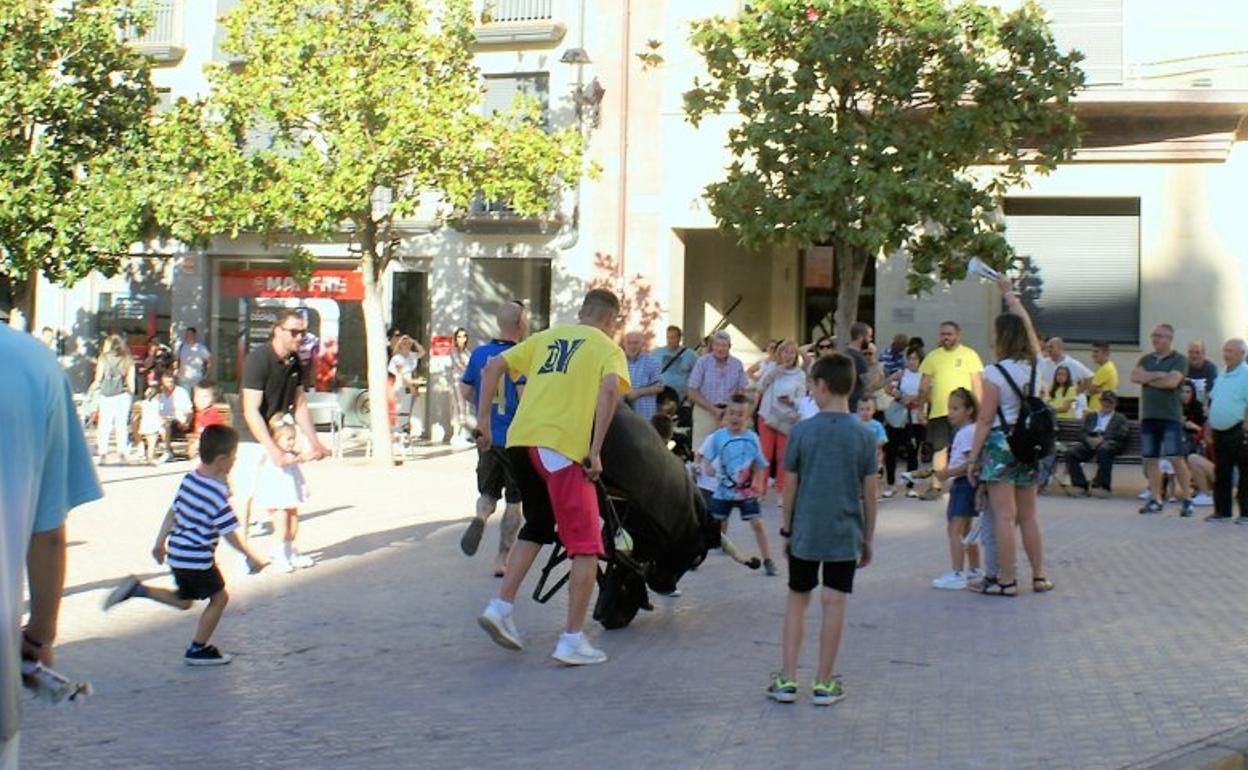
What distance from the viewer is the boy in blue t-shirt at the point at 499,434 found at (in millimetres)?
9867

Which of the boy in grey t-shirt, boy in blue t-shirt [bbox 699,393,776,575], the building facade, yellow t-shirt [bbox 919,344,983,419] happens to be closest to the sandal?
boy in blue t-shirt [bbox 699,393,776,575]

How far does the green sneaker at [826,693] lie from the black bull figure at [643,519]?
1683 mm

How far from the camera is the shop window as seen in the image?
90.3ft

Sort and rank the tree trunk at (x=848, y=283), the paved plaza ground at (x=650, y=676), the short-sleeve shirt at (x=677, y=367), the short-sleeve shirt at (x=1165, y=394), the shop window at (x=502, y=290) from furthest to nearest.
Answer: the shop window at (x=502, y=290) < the tree trunk at (x=848, y=283) < the short-sleeve shirt at (x=677, y=367) < the short-sleeve shirt at (x=1165, y=394) < the paved plaza ground at (x=650, y=676)

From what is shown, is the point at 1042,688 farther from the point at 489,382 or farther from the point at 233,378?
the point at 233,378

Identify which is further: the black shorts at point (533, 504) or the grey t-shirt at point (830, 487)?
the black shorts at point (533, 504)

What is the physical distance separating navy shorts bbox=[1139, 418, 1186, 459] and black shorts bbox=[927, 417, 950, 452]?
1.96m

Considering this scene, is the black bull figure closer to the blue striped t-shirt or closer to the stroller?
the stroller

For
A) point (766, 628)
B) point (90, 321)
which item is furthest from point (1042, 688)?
point (90, 321)

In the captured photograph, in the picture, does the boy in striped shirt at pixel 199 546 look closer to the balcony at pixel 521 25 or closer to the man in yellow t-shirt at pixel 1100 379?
the man in yellow t-shirt at pixel 1100 379

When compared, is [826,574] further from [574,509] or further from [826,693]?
[574,509]

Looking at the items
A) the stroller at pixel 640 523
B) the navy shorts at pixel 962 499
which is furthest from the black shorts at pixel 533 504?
the navy shorts at pixel 962 499

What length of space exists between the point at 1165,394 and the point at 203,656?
36.6ft

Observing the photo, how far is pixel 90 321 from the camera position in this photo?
101ft
